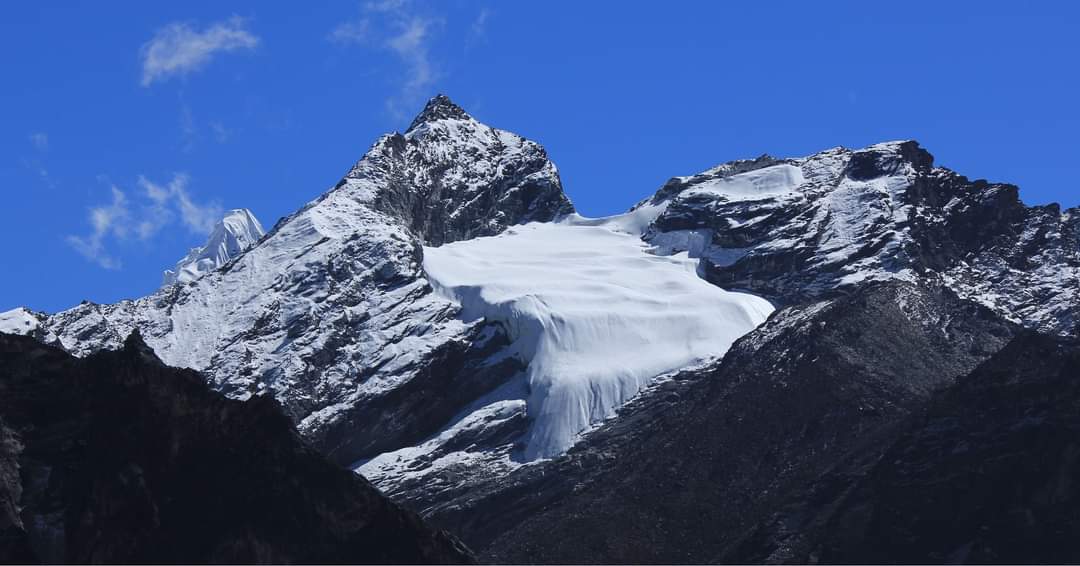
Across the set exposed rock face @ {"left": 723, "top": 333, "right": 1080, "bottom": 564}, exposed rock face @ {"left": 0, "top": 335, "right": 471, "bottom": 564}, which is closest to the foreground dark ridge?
exposed rock face @ {"left": 723, "top": 333, "right": 1080, "bottom": 564}

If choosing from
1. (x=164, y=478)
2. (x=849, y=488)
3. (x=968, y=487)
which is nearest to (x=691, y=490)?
(x=849, y=488)

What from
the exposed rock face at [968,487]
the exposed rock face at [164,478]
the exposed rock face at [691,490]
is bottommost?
the exposed rock face at [164,478]

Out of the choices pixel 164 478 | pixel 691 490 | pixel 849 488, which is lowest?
pixel 164 478

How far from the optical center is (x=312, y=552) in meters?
107

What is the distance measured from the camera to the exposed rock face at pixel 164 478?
10244 cm

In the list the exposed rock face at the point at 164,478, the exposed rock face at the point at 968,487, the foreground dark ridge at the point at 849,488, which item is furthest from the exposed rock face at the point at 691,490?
the exposed rock face at the point at 164,478

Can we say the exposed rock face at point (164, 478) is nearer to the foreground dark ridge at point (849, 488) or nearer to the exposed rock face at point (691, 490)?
the foreground dark ridge at point (849, 488)

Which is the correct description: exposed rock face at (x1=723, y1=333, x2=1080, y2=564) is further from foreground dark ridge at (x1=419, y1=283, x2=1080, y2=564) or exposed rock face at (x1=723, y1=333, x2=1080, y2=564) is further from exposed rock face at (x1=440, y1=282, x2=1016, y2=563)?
exposed rock face at (x1=440, y1=282, x2=1016, y2=563)

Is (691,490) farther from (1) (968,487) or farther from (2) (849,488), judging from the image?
(1) (968,487)

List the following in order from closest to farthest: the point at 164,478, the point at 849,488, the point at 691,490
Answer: the point at 164,478
the point at 849,488
the point at 691,490

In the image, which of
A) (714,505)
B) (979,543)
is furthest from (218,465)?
(714,505)

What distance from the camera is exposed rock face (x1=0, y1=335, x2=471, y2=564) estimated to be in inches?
4033

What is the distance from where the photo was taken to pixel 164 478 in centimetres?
10781

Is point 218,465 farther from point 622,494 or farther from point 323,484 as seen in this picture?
point 622,494
